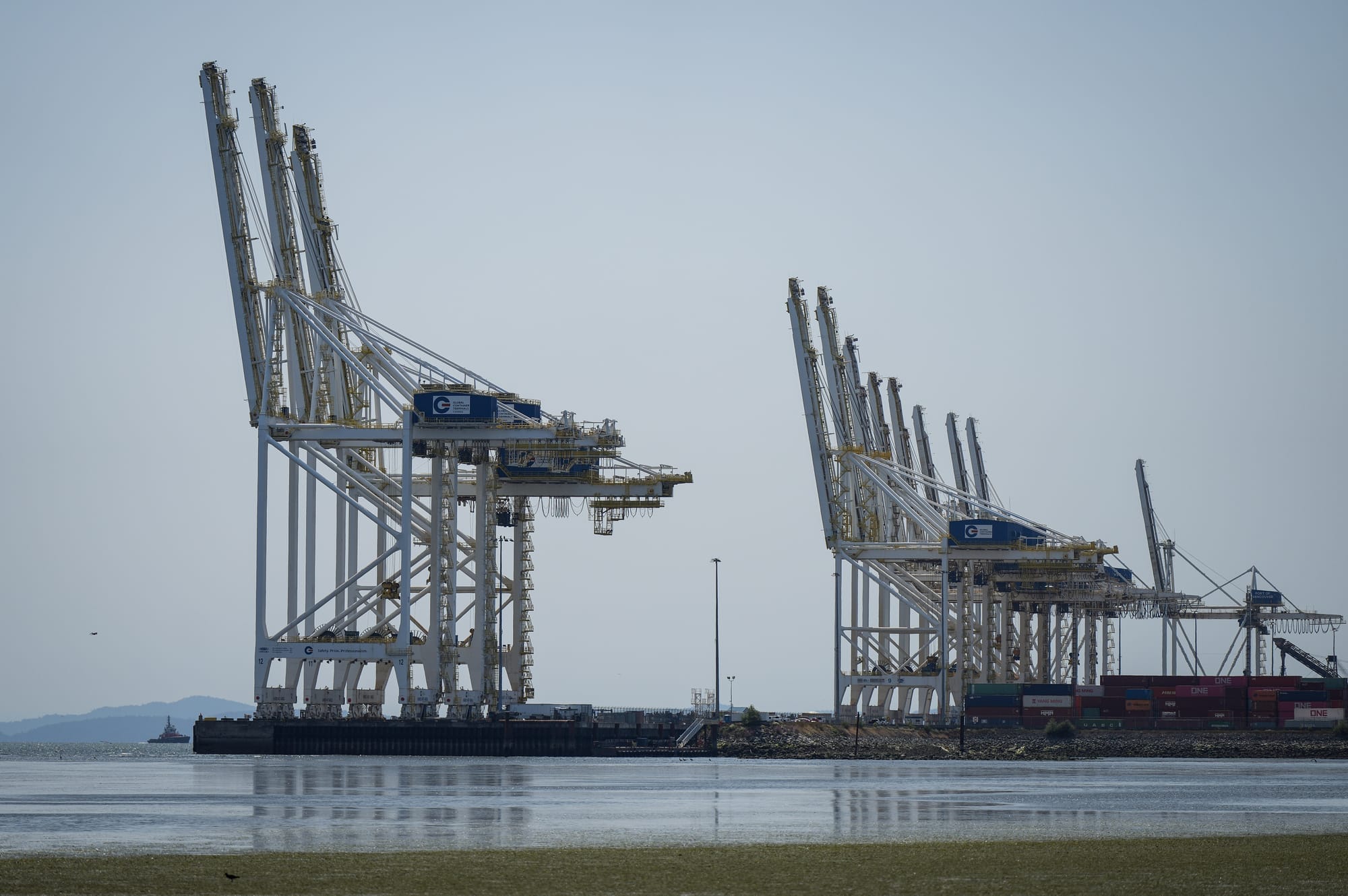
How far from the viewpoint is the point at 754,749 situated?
92.2 m

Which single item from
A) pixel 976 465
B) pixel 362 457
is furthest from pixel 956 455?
pixel 362 457

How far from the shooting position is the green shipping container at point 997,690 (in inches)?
4476

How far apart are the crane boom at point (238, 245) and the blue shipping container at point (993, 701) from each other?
162 ft

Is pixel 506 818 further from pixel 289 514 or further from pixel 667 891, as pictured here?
pixel 289 514

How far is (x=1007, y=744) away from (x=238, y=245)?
46.2m

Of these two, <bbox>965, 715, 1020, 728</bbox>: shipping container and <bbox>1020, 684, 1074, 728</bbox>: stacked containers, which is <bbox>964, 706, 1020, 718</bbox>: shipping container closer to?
<bbox>965, 715, 1020, 728</bbox>: shipping container

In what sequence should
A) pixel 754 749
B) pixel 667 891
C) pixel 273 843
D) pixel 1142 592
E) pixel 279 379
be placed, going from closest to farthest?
pixel 667 891, pixel 273 843, pixel 279 379, pixel 754 749, pixel 1142 592

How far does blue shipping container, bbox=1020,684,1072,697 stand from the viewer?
113125mm

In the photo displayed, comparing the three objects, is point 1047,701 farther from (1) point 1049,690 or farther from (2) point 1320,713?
(2) point 1320,713

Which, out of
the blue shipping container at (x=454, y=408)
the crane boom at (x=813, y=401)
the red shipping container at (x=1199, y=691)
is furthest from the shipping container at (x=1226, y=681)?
the blue shipping container at (x=454, y=408)

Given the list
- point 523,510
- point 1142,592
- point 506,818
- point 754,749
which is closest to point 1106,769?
point 754,749

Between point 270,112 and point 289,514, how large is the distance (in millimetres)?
17825

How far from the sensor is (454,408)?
79062 mm

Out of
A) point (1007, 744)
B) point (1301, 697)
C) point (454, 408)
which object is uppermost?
Result: point (454, 408)
